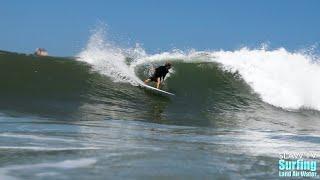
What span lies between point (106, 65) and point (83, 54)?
8.30 ft

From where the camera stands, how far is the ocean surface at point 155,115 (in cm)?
621

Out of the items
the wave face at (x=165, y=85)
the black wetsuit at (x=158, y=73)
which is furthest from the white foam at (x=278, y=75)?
the black wetsuit at (x=158, y=73)

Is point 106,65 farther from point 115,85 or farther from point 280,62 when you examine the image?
point 280,62

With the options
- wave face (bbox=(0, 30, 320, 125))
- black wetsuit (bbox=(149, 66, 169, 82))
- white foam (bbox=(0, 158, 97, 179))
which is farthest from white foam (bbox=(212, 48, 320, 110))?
white foam (bbox=(0, 158, 97, 179))

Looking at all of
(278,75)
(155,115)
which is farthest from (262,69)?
(155,115)

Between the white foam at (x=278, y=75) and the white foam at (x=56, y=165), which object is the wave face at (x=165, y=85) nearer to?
the white foam at (x=278, y=75)

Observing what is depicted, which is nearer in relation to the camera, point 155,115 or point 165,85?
point 155,115

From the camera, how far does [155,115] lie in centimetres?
1295

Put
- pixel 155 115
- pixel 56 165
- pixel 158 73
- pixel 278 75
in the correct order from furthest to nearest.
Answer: pixel 278 75 → pixel 158 73 → pixel 155 115 → pixel 56 165

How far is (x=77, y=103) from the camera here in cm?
1388

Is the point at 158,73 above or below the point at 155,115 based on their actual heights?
above

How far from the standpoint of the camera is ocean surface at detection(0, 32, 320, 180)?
621cm

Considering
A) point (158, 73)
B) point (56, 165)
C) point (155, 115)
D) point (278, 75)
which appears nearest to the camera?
point (56, 165)

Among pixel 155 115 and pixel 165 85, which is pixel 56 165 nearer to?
pixel 155 115
